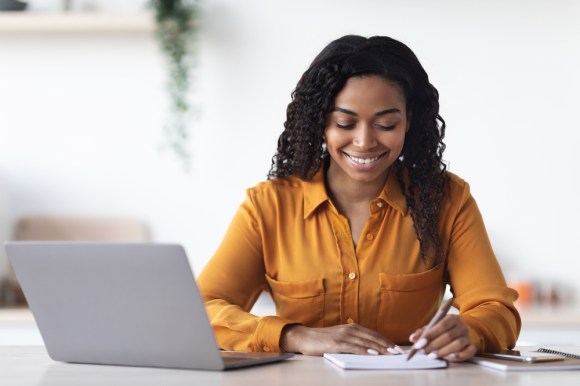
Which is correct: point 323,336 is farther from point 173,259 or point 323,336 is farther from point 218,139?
point 218,139

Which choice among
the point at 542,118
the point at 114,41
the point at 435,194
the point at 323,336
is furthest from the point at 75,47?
the point at 323,336

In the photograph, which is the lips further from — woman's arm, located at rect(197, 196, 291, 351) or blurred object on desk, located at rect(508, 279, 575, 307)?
blurred object on desk, located at rect(508, 279, 575, 307)

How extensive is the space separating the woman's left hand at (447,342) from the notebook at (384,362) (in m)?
0.02

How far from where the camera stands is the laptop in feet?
4.91

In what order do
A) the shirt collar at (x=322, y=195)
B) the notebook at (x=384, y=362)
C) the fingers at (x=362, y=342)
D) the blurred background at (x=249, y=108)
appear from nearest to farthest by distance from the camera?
the notebook at (x=384, y=362) < the fingers at (x=362, y=342) < the shirt collar at (x=322, y=195) < the blurred background at (x=249, y=108)

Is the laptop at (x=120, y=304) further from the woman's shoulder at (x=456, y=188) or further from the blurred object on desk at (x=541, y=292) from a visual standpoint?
the blurred object on desk at (x=541, y=292)

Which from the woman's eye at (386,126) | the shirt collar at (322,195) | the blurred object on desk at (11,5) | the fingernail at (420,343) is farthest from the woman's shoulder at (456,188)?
the blurred object on desk at (11,5)

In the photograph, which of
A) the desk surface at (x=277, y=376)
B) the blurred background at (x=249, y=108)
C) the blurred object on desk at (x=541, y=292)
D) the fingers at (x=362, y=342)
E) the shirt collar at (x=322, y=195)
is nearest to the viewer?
the desk surface at (x=277, y=376)

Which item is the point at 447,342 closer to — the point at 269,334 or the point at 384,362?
the point at 384,362

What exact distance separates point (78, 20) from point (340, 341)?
2.42 meters

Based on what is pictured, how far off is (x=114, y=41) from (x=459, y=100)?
1425 mm

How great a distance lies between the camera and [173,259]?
4.83 feet

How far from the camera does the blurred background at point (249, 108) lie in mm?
3902

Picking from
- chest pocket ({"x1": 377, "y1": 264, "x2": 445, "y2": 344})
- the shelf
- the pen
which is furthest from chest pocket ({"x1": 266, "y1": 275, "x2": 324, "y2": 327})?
the shelf
